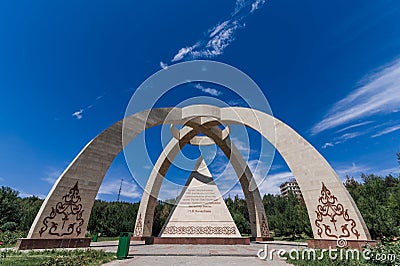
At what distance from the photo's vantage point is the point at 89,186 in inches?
339

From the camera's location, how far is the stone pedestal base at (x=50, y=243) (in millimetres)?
6992

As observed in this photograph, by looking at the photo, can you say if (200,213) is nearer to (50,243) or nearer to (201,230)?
(201,230)

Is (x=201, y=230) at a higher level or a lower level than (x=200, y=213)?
lower

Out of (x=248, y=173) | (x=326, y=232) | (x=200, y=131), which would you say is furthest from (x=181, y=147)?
(x=326, y=232)

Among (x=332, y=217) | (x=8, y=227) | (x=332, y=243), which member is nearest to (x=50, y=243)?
(x=332, y=243)

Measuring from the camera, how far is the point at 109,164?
9.27 m

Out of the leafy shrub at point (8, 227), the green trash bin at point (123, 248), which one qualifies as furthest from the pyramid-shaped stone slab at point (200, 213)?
the leafy shrub at point (8, 227)

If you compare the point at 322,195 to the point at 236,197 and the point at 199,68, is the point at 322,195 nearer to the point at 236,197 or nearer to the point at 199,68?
the point at 199,68

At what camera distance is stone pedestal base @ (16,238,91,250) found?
6.99 meters

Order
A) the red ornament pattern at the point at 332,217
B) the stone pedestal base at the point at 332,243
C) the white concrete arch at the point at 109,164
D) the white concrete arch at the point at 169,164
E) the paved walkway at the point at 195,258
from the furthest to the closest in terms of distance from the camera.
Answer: the white concrete arch at the point at 169,164
the white concrete arch at the point at 109,164
the red ornament pattern at the point at 332,217
the stone pedestal base at the point at 332,243
the paved walkway at the point at 195,258

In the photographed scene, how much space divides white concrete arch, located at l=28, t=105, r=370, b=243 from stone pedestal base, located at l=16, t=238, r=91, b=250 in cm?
13

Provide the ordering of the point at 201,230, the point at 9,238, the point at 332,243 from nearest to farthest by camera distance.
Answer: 1. the point at 332,243
2. the point at 9,238
3. the point at 201,230

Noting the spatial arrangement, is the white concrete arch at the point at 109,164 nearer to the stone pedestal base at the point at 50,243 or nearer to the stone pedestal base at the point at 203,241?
the stone pedestal base at the point at 50,243

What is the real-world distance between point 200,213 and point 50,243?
27.0ft
